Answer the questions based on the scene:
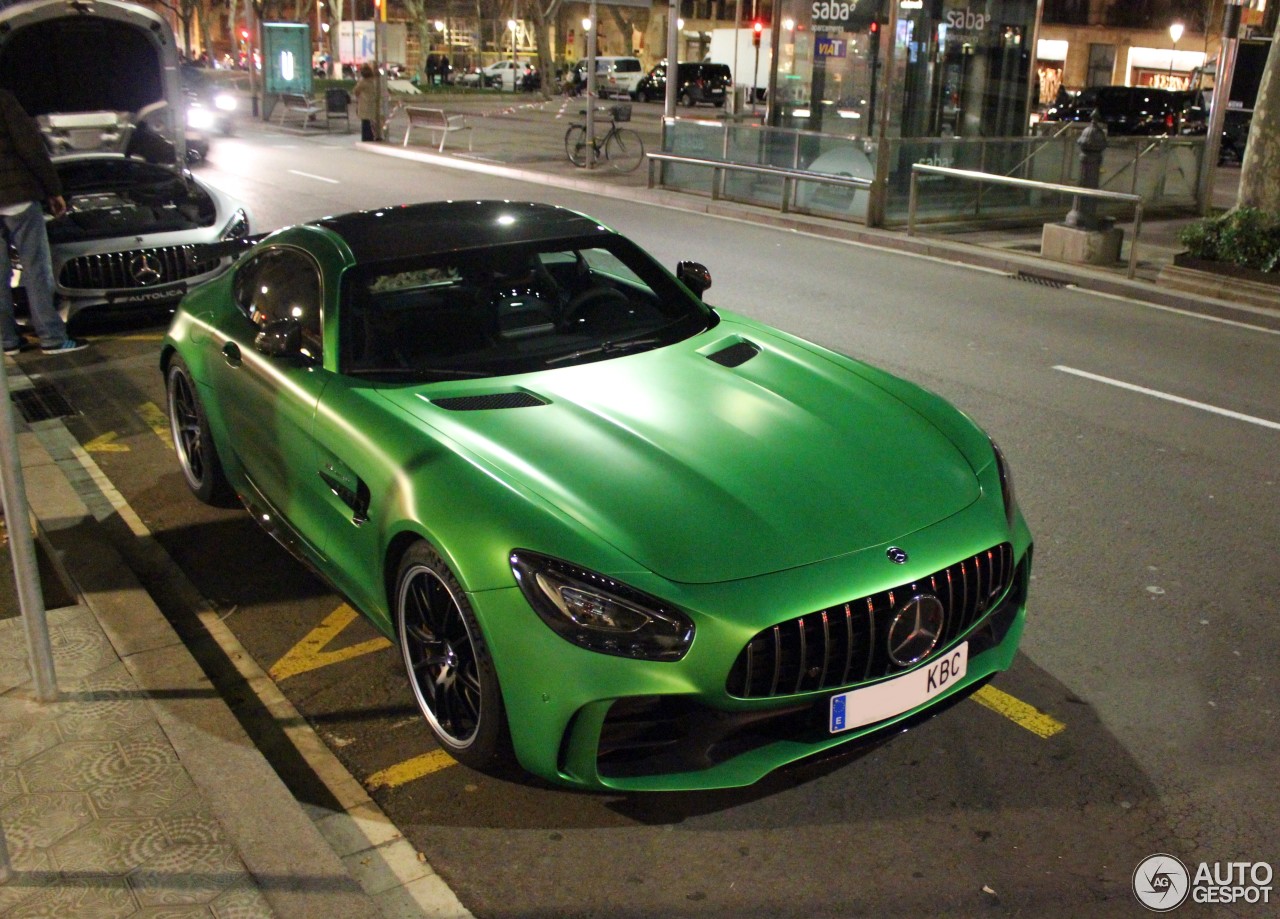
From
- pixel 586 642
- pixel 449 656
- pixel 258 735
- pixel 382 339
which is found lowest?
pixel 258 735

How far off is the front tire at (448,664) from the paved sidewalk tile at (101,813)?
0.72 metres

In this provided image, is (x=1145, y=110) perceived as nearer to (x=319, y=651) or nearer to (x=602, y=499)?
(x=319, y=651)

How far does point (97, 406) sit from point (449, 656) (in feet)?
16.7

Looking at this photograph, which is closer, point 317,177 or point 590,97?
point 317,177

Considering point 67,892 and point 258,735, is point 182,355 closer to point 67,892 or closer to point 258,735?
point 258,735

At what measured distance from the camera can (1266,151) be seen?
1350 cm

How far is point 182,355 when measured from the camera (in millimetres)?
5820

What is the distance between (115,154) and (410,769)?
8.61m

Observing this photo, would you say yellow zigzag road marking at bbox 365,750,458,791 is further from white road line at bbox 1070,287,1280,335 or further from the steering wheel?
white road line at bbox 1070,287,1280,335

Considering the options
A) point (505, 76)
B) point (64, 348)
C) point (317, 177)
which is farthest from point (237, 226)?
point (505, 76)

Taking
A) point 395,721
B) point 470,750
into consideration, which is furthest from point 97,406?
point 470,750

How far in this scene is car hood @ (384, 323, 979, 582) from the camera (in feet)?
11.3

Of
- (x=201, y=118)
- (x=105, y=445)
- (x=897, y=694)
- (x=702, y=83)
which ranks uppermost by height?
(x=702, y=83)

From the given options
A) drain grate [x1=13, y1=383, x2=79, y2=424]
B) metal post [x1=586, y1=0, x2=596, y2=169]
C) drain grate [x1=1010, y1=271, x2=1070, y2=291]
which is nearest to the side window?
drain grate [x1=13, y1=383, x2=79, y2=424]
